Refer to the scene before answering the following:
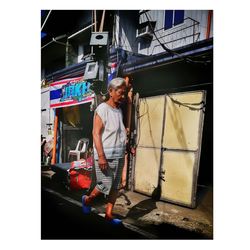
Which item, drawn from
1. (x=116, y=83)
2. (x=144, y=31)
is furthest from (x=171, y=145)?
(x=144, y=31)

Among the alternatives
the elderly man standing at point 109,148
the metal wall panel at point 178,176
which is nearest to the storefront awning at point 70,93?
the elderly man standing at point 109,148

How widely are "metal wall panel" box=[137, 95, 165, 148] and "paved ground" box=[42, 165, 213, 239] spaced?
50.8 inches

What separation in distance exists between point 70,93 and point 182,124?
275 centimetres

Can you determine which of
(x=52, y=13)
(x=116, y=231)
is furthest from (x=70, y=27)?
(x=116, y=231)

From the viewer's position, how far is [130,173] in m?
5.73

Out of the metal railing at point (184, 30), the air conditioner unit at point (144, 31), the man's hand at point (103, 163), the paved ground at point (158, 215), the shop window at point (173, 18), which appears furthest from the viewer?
the air conditioner unit at point (144, 31)

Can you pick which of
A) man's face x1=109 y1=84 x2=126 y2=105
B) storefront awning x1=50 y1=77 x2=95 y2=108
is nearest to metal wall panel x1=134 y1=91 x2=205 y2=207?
man's face x1=109 y1=84 x2=126 y2=105

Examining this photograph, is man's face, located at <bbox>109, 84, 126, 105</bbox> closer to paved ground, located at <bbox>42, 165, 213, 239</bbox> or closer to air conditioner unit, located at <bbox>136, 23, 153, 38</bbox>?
air conditioner unit, located at <bbox>136, 23, 153, 38</bbox>

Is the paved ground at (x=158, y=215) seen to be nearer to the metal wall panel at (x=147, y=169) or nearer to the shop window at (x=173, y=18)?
the metal wall panel at (x=147, y=169)

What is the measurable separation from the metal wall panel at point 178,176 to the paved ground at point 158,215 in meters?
0.22

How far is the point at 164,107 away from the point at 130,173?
1.81 m

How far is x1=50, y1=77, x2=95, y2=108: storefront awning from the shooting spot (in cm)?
546

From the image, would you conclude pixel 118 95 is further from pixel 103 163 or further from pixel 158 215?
pixel 158 215

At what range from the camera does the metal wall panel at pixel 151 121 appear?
5312mm
